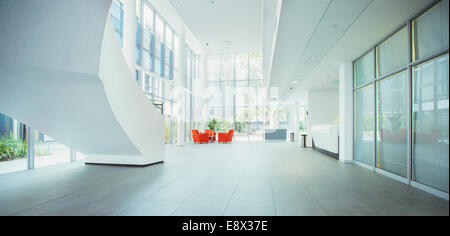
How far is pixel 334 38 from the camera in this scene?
19.2ft

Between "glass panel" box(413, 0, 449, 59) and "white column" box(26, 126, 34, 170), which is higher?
"glass panel" box(413, 0, 449, 59)

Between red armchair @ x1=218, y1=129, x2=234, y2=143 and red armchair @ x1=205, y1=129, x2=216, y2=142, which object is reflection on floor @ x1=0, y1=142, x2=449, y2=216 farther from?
red armchair @ x1=205, y1=129, x2=216, y2=142

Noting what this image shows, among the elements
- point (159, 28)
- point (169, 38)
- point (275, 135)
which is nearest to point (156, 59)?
point (159, 28)

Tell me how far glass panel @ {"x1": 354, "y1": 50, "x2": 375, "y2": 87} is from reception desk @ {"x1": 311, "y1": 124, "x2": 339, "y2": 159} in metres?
2.22

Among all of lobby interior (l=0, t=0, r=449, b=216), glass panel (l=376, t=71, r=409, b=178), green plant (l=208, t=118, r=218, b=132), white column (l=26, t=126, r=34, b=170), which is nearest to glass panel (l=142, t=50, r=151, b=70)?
lobby interior (l=0, t=0, r=449, b=216)

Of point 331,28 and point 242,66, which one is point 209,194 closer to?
point 331,28

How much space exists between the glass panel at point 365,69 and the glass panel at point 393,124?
1.97ft

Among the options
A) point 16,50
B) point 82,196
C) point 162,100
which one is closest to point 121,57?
point 16,50

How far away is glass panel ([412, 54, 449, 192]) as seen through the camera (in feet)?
12.6

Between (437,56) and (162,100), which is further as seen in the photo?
(162,100)
